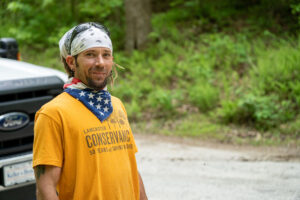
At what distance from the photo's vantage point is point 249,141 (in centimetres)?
733

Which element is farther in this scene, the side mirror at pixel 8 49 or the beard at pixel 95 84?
the side mirror at pixel 8 49

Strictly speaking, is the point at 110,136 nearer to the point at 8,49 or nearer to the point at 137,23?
the point at 8,49

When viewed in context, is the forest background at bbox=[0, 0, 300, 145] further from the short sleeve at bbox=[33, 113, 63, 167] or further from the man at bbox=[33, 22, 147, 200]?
the short sleeve at bbox=[33, 113, 63, 167]

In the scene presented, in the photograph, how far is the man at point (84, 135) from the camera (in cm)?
214

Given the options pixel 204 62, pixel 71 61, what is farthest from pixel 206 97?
pixel 71 61

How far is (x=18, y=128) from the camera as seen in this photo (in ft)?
12.6

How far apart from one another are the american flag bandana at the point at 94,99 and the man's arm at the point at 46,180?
40cm

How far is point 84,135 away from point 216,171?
3.86m

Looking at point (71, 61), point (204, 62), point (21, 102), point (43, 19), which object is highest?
point (43, 19)

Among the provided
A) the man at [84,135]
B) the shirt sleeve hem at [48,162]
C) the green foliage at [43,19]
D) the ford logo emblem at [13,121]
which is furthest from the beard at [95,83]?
the green foliage at [43,19]

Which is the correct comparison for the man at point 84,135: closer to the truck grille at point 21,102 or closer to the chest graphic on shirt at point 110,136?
the chest graphic on shirt at point 110,136

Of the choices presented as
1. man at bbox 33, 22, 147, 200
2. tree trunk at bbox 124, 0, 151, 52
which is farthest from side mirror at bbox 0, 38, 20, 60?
tree trunk at bbox 124, 0, 151, 52

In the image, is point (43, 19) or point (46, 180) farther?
point (43, 19)

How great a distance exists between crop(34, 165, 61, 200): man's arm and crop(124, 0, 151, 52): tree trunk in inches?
422
